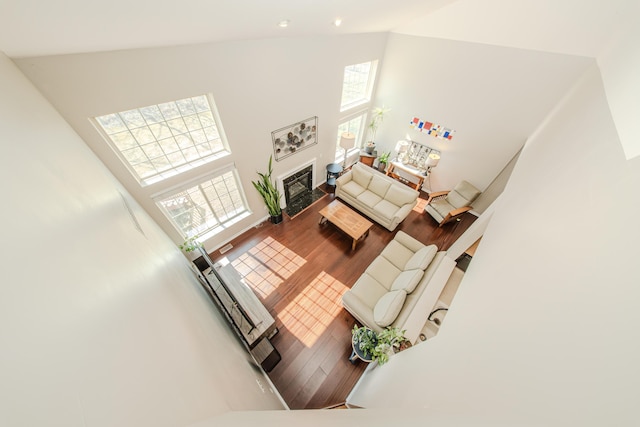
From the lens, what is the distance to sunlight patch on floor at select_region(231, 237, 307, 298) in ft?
13.8

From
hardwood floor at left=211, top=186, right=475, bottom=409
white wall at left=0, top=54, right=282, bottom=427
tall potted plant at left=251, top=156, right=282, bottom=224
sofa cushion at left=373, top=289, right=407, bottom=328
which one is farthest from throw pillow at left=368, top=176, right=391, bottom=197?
white wall at left=0, top=54, right=282, bottom=427

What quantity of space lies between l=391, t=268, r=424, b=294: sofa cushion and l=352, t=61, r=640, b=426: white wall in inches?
78.5

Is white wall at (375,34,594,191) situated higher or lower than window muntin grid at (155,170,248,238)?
higher

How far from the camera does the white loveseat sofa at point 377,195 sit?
507 centimetres

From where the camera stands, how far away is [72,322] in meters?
0.45

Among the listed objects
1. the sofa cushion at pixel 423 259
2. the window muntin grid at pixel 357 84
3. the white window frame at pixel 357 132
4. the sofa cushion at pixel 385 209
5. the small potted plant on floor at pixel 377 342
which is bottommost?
the small potted plant on floor at pixel 377 342

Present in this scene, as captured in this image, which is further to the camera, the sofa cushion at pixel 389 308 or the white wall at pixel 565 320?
the sofa cushion at pixel 389 308

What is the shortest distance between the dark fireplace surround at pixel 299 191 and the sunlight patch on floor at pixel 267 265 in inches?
41.9

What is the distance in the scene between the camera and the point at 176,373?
2.78 ft

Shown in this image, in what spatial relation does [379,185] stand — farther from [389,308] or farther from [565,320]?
[565,320]

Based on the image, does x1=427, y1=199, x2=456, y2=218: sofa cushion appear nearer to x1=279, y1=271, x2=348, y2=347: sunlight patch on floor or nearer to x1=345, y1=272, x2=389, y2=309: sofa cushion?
x1=345, y1=272, x2=389, y2=309: sofa cushion

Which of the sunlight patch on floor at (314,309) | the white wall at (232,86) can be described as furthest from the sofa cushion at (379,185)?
the sunlight patch on floor at (314,309)

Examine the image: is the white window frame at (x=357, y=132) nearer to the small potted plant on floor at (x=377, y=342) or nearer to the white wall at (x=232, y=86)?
the white wall at (x=232, y=86)

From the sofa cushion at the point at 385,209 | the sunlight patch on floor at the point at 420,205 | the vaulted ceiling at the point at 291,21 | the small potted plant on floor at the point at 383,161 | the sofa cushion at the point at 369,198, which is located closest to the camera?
the vaulted ceiling at the point at 291,21
